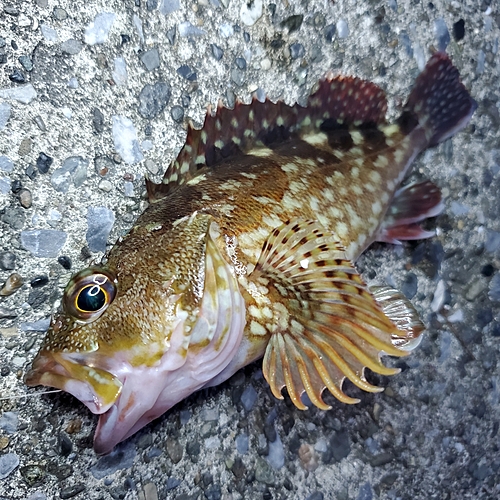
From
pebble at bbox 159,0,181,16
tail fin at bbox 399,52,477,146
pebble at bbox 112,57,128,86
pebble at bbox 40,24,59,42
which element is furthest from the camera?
tail fin at bbox 399,52,477,146

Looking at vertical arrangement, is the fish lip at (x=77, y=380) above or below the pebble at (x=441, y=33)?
below

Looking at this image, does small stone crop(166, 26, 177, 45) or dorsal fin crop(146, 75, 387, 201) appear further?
small stone crop(166, 26, 177, 45)

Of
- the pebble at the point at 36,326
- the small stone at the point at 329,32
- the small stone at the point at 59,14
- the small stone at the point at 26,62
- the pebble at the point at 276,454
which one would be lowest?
the pebble at the point at 36,326

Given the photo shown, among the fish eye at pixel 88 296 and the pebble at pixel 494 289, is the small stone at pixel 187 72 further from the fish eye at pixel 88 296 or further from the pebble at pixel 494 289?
the pebble at pixel 494 289

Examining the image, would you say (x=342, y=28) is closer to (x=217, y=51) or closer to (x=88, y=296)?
(x=217, y=51)

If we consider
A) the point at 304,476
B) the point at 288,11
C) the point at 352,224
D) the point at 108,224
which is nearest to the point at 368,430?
the point at 304,476

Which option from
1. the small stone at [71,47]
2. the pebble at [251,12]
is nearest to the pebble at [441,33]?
the pebble at [251,12]

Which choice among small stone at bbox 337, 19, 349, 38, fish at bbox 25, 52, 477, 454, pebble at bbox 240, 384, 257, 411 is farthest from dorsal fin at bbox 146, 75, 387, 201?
pebble at bbox 240, 384, 257, 411

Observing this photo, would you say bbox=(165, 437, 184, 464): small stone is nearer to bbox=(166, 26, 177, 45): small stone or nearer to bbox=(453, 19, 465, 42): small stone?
bbox=(166, 26, 177, 45): small stone
